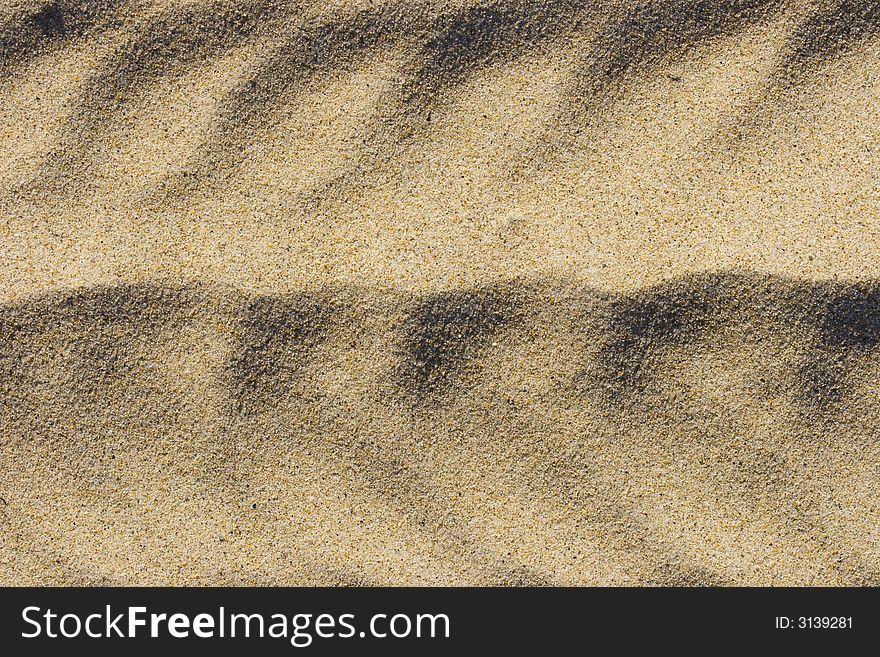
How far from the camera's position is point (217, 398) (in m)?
1.04

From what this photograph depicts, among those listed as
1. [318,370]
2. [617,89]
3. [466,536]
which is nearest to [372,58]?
[617,89]

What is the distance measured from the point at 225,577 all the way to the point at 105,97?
84 cm

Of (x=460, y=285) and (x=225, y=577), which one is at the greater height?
(x=460, y=285)

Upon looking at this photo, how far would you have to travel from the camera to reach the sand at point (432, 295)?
1019 mm

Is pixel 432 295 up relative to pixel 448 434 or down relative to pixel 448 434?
up

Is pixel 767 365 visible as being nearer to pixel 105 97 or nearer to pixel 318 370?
pixel 318 370

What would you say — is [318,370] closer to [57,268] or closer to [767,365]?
[57,268]

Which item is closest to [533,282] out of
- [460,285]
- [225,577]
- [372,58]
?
[460,285]

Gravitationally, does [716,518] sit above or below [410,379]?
below

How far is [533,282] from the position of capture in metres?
1.01

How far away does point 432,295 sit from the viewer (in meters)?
1.01

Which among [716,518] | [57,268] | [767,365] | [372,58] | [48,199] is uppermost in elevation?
[372,58]

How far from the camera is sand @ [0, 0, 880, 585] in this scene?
1.02 m

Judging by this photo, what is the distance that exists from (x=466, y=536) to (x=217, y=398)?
477mm
